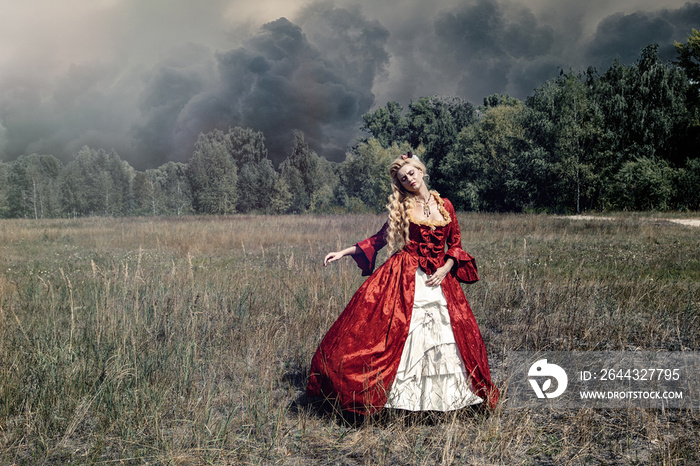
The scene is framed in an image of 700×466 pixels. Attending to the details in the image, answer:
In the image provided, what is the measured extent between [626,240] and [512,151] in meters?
21.7

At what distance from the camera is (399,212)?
9.95ft

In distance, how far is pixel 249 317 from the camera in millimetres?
4797

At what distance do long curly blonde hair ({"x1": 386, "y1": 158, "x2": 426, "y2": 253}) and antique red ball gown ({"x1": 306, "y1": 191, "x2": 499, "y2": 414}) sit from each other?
0.12 meters

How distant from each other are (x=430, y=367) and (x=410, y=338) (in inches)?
8.3

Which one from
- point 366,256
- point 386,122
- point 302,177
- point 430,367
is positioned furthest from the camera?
point 386,122

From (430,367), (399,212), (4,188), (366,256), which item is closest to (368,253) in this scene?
(366,256)

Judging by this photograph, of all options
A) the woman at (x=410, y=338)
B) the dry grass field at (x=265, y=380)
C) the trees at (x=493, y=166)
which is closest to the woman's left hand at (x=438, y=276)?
the woman at (x=410, y=338)

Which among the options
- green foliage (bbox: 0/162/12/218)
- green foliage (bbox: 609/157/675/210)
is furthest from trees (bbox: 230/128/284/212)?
green foliage (bbox: 609/157/675/210)

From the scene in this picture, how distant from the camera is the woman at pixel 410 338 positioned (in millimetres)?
2709

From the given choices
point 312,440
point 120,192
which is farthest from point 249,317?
point 120,192

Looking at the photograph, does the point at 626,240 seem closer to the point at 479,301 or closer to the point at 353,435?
the point at 479,301

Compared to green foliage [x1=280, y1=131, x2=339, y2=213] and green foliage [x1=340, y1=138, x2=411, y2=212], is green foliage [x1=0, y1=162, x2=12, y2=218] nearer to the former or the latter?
green foliage [x1=280, y1=131, x2=339, y2=213]

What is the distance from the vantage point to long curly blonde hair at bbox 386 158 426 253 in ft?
9.80

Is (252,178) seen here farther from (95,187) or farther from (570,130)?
(570,130)
